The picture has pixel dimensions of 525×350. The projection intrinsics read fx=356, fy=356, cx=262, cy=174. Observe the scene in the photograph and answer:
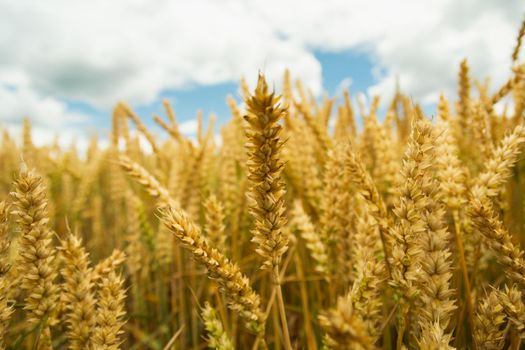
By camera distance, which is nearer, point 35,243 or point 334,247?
point 35,243

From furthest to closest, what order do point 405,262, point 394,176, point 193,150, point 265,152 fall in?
point 193,150 < point 394,176 < point 405,262 < point 265,152

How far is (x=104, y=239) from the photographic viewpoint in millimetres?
3346

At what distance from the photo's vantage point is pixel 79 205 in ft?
10.8

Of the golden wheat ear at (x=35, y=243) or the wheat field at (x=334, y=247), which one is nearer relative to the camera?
the wheat field at (x=334, y=247)

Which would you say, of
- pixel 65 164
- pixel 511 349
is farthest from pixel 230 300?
pixel 65 164

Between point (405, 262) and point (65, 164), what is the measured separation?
376 centimetres

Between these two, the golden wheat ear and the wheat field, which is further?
the golden wheat ear

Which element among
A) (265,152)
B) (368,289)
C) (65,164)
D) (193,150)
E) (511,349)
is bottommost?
(511,349)

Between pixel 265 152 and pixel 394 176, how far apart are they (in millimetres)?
1125

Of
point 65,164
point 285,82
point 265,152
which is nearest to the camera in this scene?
point 265,152

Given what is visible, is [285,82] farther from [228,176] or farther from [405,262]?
[405,262]

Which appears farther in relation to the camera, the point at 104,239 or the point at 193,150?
the point at 104,239

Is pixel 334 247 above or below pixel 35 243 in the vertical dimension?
below

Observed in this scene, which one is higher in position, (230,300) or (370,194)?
(370,194)
